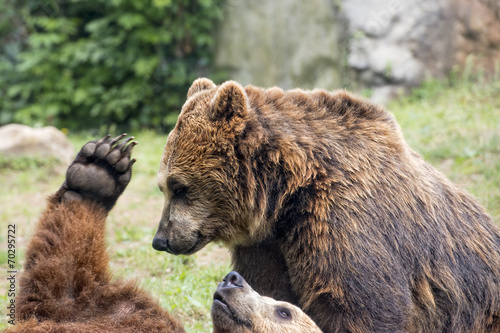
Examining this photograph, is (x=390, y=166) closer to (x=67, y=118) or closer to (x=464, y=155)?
(x=464, y=155)

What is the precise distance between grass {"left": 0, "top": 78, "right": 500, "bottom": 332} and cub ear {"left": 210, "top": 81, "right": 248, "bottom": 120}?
4.46ft

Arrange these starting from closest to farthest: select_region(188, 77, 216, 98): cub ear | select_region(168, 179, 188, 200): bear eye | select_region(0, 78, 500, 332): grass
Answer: select_region(168, 179, 188, 200): bear eye
select_region(188, 77, 216, 98): cub ear
select_region(0, 78, 500, 332): grass

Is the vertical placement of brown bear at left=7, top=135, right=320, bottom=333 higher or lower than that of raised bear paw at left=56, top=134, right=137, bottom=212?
lower

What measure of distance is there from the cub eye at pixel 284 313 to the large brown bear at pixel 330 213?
0.44 feet

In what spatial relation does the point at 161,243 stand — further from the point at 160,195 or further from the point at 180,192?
the point at 160,195

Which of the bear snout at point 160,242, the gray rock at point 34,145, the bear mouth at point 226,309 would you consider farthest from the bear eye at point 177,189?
the gray rock at point 34,145

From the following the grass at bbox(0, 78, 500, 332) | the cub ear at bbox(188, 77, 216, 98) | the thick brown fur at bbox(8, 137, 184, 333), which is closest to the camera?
the thick brown fur at bbox(8, 137, 184, 333)

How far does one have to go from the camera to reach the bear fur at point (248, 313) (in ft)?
10.3

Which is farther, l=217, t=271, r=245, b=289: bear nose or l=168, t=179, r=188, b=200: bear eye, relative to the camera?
l=168, t=179, r=188, b=200: bear eye

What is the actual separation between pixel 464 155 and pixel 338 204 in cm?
453

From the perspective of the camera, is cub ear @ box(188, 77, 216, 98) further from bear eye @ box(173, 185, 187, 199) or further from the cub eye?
the cub eye

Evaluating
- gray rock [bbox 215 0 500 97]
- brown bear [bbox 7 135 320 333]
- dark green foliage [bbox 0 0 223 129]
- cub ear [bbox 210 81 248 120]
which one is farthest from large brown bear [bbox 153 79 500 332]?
dark green foliage [bbox 0 0 223 129]

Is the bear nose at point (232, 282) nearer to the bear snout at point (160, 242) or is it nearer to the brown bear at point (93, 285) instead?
the brown bear at point (93, 285)

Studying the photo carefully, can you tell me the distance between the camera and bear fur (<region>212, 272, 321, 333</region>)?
123 inches
